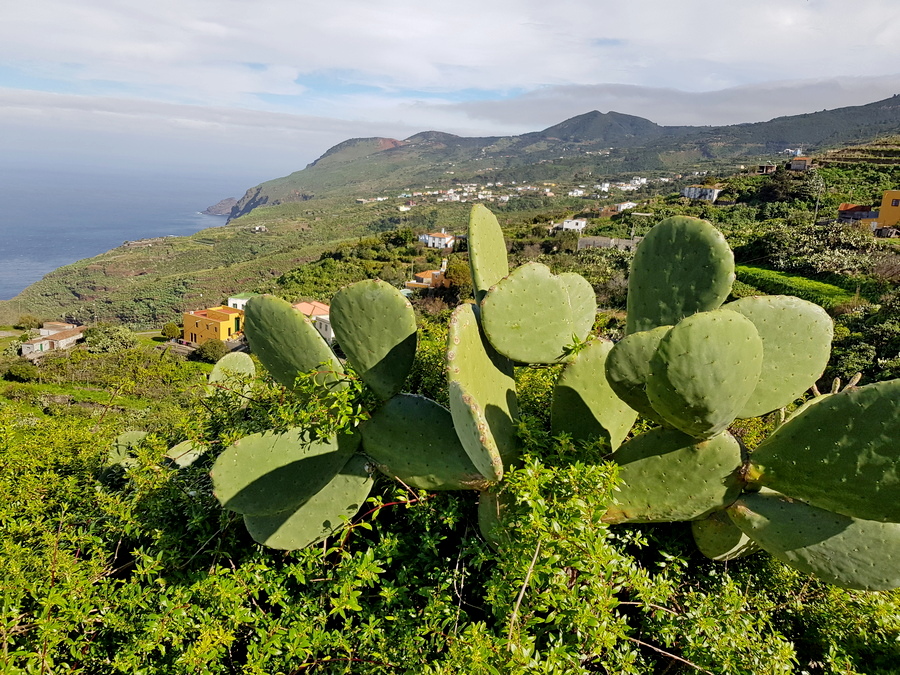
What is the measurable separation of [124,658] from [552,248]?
28.4 metres

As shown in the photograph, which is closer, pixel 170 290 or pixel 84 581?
pixel 84 581

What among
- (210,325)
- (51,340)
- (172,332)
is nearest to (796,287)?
(210,325)

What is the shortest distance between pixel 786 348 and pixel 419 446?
4.84ft

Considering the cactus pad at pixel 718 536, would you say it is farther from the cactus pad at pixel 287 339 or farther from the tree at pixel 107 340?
the tree at pixel 107 340

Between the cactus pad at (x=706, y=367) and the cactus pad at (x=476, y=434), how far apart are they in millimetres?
515

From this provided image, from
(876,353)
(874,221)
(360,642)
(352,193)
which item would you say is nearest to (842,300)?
(876,353)

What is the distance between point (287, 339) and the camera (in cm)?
216

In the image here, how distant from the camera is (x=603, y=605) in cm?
147

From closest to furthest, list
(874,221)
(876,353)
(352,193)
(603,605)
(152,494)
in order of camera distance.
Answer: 1. (603,605)
2. (152,494)
3. (876,353)
4. (874,221)
5. (352,193)

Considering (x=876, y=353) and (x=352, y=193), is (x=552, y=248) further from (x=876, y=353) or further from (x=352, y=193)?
(x=352, y=193)

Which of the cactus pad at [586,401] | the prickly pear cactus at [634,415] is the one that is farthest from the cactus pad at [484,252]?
the cactus pad at [586,401]

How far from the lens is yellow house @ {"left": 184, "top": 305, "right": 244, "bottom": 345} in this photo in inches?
934

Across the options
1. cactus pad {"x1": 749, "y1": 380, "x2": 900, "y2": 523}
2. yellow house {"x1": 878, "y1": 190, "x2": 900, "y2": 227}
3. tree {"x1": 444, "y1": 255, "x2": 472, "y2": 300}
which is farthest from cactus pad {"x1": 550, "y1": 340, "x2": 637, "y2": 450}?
yellow house {"x1": 878, "y1": 190, "x2": 900, "y2": 227}

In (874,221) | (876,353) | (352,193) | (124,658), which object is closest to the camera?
(124,658)
